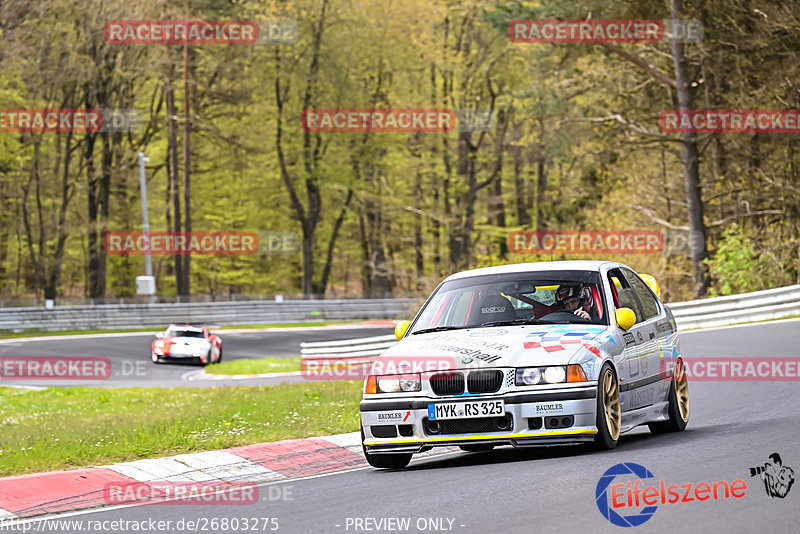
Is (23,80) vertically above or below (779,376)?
above

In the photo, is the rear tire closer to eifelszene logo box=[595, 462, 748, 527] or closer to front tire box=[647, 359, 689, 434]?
eifelszene logo box=[595, 462, 748, 527]

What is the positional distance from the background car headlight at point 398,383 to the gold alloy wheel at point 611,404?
58.7 inches

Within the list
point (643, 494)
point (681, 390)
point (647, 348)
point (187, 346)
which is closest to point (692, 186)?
point (187, 346)

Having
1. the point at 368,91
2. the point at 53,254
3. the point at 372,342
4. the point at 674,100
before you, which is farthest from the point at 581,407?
the point at 53,254

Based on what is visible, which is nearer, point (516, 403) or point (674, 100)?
point (516, 403)

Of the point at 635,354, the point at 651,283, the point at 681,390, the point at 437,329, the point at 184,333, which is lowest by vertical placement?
the point at 184,333

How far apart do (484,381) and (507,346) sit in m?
0.35

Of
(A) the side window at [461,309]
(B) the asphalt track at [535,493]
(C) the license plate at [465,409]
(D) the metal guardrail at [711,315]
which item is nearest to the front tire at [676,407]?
(B) the asphalt track at [535,493]

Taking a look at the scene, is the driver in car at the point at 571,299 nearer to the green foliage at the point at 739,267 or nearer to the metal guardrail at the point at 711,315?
the metal guardrail at the point at 711,315

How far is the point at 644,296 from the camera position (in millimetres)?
11320

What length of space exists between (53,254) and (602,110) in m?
40.4

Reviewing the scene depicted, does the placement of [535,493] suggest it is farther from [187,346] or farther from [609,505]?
[187,346]

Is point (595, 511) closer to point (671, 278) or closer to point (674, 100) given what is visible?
point (671, 278)

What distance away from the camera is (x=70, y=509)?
8.30 meters
